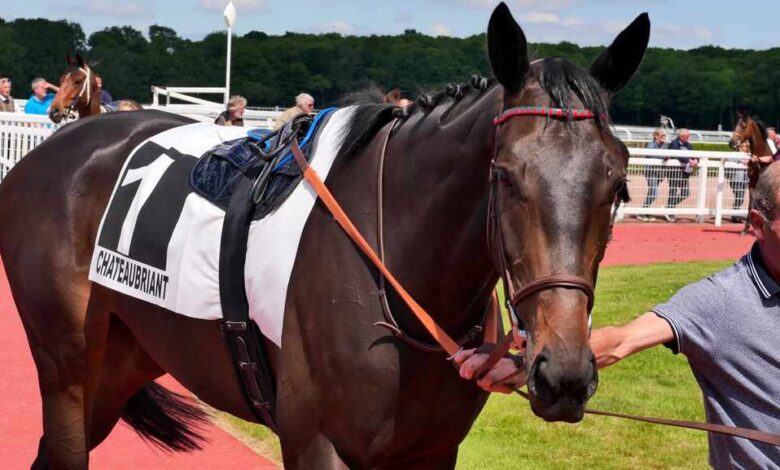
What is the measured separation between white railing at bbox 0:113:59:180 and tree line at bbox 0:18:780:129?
17033mm

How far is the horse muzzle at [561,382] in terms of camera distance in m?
2.33

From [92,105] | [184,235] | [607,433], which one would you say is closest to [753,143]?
[92,105]

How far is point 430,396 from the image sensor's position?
9.90 feet

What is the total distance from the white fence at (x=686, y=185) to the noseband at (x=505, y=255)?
16.6 metres

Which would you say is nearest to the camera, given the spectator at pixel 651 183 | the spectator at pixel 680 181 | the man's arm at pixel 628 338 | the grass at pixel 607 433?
the man's arm at pixel 628 338

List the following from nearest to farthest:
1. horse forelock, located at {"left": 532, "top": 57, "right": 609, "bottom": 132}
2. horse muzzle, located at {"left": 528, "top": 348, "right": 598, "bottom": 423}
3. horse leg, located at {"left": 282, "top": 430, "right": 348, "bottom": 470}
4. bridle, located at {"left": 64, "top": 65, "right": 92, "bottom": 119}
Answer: horse muzzle, located at {"left": 528, "top": 348, "right": 598, "bottom": 423} < horse forelock, located at {"left": 532, "top": 57, "right": 609, "bottom": 132} < horse leg, located at {"left": 282, "top": 430, "right": 348, "bottom": 470} < bridle, located at {"left": 64, "top": 65, "right": 92, "bottom": 119}

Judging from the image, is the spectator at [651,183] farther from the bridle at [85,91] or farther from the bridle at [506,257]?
the bridle at [506,257]

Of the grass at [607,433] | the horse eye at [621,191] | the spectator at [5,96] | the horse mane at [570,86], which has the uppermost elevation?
the horse mane at [570,86]

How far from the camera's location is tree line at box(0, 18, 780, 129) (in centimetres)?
4638

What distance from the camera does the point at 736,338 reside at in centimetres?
285

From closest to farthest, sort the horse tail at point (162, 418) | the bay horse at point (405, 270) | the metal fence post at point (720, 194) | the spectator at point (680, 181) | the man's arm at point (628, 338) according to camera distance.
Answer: the bay horse at point (405, 270) < the man's arm at point (628, 338) < the horse tail at point (162, 418) < the spectator at point (680, 181) < the metal fence post at point (720, 194)

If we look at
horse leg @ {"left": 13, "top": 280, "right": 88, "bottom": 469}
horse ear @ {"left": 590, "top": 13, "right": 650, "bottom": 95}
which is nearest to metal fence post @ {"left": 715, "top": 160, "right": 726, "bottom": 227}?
horse leg @ {"left": 13, "top": 280, "right": 88, "bottom": 469}

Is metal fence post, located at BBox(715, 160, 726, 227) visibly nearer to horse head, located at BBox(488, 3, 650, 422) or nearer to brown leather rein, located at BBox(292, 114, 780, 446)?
brown leather rein, located at BBox(292, 114, 780, 446)

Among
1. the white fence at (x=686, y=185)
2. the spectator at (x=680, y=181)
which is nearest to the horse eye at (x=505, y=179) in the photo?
the white fence at (x=686, y=185)
